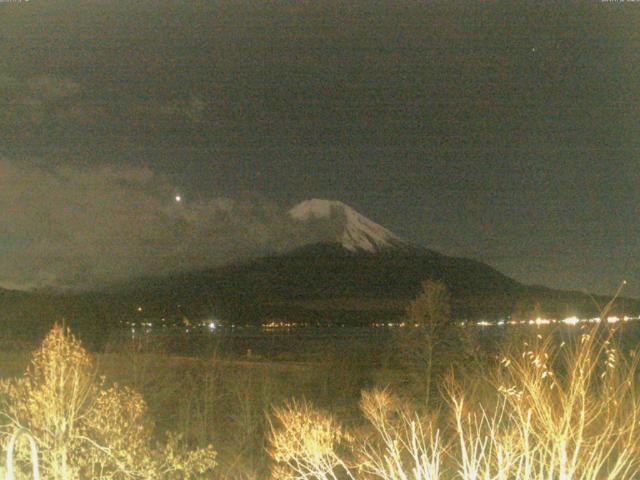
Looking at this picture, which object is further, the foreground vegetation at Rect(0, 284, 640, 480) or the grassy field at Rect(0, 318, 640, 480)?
the grassy field at Rect(0, 318, 640, 480)

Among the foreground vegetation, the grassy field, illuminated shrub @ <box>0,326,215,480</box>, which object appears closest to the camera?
the foreground vegetation

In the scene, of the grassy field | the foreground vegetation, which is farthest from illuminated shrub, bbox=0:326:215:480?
the grassy field

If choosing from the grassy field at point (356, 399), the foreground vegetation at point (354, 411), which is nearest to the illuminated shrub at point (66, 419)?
the foreground vegetation at point (354, 411)

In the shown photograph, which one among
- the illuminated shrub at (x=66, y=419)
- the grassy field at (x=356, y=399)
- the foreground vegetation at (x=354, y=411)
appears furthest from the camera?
the illuminated shrub at (x=66, y=419)

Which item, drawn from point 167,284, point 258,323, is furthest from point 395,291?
point 167,284

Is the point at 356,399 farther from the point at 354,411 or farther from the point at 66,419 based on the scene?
the point at 66,419

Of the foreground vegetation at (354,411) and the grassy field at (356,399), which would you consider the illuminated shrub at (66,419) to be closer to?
the foreground vegetation at (354,411)

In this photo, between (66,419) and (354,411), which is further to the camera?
(354,411)

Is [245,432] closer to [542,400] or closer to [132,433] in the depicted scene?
[132,433]

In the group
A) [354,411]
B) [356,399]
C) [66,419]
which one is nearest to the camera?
[66,419]

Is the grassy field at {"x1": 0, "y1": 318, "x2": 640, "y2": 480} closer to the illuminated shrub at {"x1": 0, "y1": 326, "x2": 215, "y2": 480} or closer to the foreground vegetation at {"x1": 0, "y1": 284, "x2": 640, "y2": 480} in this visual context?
the foreground vegetation at {"x1": 0, "y1": 284, "x2": 640, "y2": 480}

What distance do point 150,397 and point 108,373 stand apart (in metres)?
2.78

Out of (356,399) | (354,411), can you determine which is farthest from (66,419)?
(356,399)

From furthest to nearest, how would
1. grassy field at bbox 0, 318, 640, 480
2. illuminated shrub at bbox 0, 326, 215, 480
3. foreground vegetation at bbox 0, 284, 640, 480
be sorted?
illuminated shrub at bbox 0, 326, 215, 480 < grassy field at bbox 0, 318, 640, 480 < foreground vegetation at bbox 0, 284, 640, 480
